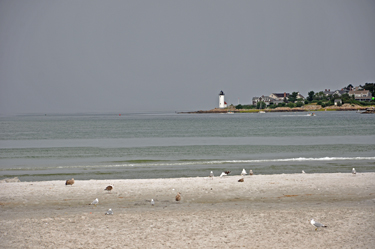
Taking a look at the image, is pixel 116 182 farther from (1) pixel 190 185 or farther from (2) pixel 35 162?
(2) pixel 35 162

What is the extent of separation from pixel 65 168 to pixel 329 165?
17.1m

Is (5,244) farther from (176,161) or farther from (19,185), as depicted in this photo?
(176,161)

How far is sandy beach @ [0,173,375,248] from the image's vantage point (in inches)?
327

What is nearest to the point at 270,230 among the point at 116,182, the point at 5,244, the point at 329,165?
the point at 5,244

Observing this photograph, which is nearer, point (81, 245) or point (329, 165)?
point (81, 245)

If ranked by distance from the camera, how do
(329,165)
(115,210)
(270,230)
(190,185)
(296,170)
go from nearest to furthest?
(270,230), (115,210), (190,185), (296,170), (329,165)

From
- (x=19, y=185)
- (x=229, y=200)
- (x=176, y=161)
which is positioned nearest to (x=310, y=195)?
(x=229, y=200)

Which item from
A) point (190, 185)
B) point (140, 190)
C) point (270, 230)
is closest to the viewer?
point (270, 230)

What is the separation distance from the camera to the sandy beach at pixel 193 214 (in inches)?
327

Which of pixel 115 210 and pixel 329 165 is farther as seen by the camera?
pixel 329 165

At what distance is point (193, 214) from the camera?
34.3 feet

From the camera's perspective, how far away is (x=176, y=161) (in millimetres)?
26500

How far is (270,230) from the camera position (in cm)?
888

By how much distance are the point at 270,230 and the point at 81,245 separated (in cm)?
452
